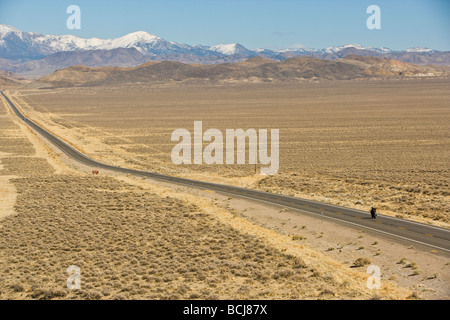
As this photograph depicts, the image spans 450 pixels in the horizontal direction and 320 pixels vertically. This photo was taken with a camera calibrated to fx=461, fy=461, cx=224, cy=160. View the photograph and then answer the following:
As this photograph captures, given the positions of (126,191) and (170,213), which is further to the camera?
(126,191)

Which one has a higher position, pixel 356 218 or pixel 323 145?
pixel 323 145

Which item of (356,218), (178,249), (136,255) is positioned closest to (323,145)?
(356,218)

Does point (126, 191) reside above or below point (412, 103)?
below

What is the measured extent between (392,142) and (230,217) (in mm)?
55484

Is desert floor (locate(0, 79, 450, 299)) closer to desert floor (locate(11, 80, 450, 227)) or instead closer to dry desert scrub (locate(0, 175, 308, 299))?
dry desert scrub (locate(0, 175, 308, 299))

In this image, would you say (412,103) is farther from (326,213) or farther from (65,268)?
(65,268)

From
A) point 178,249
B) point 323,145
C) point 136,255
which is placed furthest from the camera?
point 323,145

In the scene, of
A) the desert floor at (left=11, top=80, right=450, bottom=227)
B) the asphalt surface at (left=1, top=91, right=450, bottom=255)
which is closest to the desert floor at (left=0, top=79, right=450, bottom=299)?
the asphalt surface at (left=1, top=91, right=450, bottom=255)

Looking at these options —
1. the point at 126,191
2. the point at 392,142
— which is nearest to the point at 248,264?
the point at 126,191

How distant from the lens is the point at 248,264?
84.3ft

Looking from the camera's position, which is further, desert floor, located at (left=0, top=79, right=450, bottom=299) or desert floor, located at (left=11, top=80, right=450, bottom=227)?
desert floor, located at (left=11, top=80, right=450, bottom=227)

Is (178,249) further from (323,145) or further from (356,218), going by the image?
(323,145)
